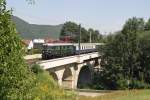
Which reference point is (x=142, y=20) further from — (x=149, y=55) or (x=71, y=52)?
(x=71, y=52)

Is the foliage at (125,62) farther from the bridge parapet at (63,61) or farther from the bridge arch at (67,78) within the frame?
the bridge arch at (67,78)

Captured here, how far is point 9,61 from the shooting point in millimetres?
9953

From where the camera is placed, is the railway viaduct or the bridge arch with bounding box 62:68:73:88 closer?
the railway viaduct

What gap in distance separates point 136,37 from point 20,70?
69615 mm

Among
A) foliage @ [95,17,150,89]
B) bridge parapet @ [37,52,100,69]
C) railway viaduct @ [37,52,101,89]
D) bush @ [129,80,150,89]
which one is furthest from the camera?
foliage @ [95,17,150,89]

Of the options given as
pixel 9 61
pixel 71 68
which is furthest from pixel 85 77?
pixel 9 61

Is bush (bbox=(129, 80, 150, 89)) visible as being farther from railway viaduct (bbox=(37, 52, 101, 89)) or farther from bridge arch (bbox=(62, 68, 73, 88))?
bridge arch (bbox=(62, 68, 73, 88))

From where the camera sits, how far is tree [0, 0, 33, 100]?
991 cm

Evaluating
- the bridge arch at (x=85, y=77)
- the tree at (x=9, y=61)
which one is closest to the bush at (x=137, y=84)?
the bridge arch at (x=85, y=77)

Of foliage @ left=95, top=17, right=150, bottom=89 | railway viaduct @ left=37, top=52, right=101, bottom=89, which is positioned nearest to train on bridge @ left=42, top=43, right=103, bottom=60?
railway viaduct @ left=37, top=52, right=101, bottom=89

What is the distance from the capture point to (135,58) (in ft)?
249

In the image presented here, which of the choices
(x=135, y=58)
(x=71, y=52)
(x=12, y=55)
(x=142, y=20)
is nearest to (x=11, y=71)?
(x=12, y=55)

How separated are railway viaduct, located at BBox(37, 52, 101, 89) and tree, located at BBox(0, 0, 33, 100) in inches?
1267

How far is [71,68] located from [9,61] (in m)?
60.8
